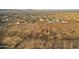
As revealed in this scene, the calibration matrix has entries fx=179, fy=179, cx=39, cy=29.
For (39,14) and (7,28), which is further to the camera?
(39,14)

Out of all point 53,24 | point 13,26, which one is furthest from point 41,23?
point 13,26
